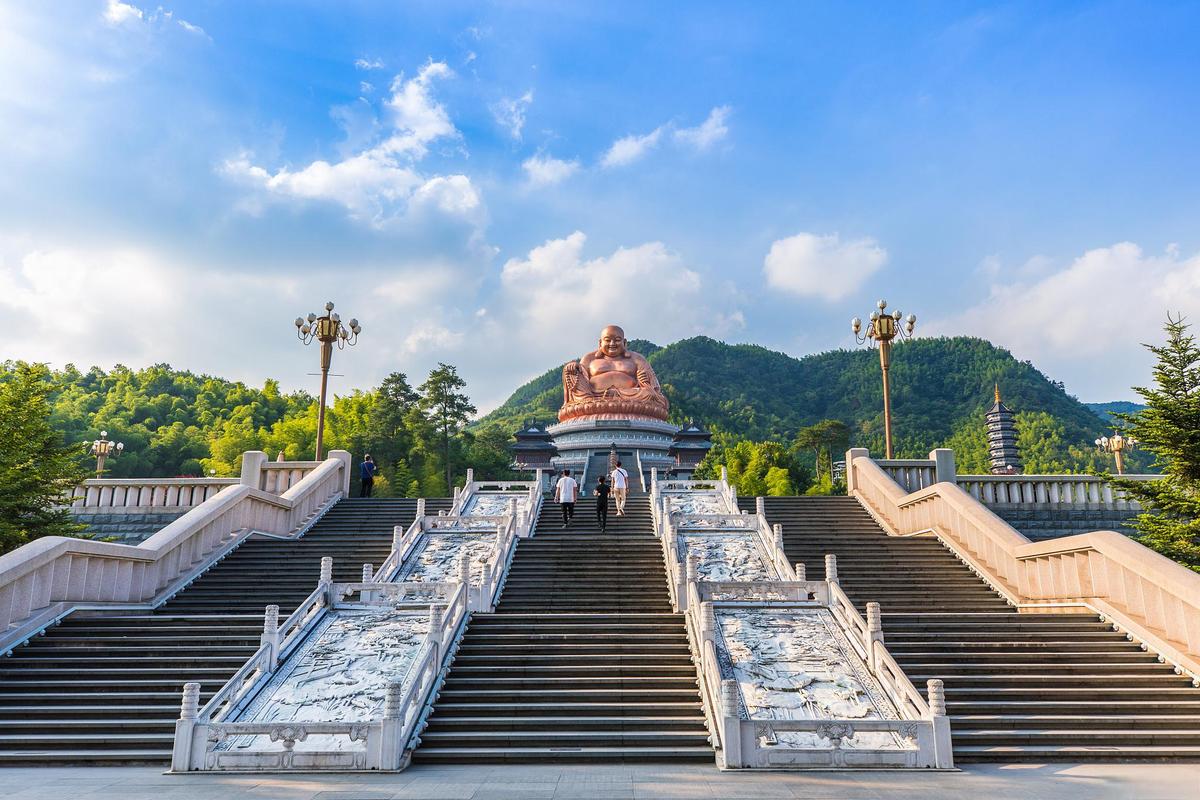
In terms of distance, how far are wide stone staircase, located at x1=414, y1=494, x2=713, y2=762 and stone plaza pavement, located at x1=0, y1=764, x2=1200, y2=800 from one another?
354 mm

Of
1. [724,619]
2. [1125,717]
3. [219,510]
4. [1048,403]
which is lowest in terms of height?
[1125,717]

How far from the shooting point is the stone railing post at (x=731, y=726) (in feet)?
21.8

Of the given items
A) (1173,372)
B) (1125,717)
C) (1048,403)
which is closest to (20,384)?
(1125,717)

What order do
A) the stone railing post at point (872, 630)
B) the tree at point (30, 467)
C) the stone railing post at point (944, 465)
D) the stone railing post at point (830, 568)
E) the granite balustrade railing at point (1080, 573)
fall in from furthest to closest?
1. the stone railing post at point (944, 465)
2. the tree at point (30, 467)
3. the stone railing post at point (830, 568)
4. the granite balustrade railing at point (1080, 573)
5. the stone railing post at point (872, 630)

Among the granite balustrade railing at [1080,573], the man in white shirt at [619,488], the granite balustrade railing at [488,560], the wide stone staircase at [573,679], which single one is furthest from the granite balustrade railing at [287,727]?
the granite balustrade railing at [1080,573]

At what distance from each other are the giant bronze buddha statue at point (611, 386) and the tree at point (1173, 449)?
19273 millimetres

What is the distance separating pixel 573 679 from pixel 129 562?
24.5 feet

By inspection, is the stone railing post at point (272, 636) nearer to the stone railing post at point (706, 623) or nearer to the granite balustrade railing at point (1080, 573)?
the stone railing post at point (706, 623)

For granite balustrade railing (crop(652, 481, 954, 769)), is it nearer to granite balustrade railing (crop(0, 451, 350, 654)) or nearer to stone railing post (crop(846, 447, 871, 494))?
stone railing post (crop(846, 447, 871, 494))

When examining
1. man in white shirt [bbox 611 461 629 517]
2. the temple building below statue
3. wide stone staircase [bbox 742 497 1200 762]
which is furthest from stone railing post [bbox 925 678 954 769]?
the temple building below statue

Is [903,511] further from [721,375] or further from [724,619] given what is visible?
[721,375]

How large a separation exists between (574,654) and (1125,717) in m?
5.82

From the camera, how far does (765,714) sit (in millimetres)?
7469

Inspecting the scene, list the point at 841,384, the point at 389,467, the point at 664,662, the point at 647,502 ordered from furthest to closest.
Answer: the point at 841,384 → the point at 389,467 → the point at 647,502 → the point at 664,662
